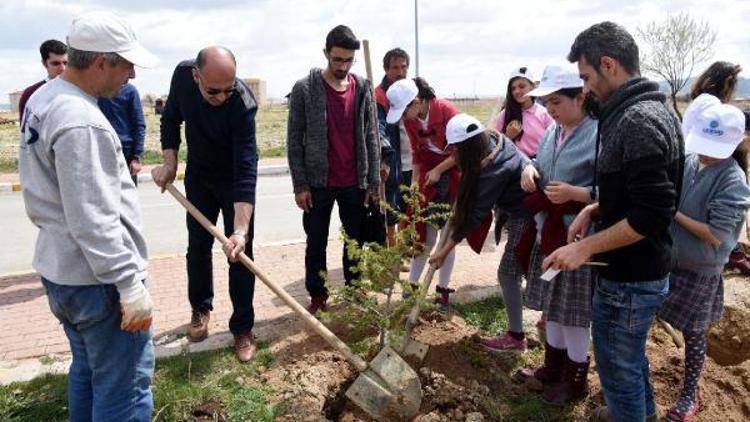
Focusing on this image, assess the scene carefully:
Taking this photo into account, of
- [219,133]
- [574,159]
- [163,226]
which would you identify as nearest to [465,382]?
[574,159]

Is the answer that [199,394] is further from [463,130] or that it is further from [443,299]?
[463,130]

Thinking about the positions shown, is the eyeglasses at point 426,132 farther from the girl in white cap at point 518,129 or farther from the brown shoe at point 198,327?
the brown shoe at point 198,327

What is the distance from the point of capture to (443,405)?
322 centimetres

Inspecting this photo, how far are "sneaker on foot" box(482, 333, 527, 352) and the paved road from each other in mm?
3377

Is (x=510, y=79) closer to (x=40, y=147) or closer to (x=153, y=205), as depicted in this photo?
(x=40, y=147)

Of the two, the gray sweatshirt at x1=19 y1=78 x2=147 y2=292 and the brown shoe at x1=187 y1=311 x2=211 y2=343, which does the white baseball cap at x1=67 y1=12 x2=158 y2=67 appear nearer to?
the gray sweatshirt at x1=19 y1=78 x2=147 y2=292

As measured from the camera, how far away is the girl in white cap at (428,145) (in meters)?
4.23

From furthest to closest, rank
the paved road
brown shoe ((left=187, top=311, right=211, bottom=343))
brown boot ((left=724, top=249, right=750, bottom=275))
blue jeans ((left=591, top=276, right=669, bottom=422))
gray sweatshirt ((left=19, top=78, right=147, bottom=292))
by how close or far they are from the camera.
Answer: the paved road
brown boot ((left=724, top=249, right=750, bottom=275))
brown shoe ((left=187, top=311, right=211, bottom=343))
blue jeans ((left=591, top=276, right=669, bottom=422))
gray sweatshirt ((left=19, top=78, right=147, bottom=292))

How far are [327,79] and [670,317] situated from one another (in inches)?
106

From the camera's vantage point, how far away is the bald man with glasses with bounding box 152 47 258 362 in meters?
3.41

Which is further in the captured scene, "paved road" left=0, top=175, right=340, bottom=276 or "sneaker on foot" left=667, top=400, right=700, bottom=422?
"paved road" left=0, top=175, right=340, bottom=276

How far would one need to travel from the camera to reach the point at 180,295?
4.94 m

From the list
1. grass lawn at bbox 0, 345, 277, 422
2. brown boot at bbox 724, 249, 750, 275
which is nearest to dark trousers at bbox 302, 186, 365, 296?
grass lawn at bbox 0, 345, 277, 422

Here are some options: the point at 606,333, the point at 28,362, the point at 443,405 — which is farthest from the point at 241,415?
the point at 606,333
